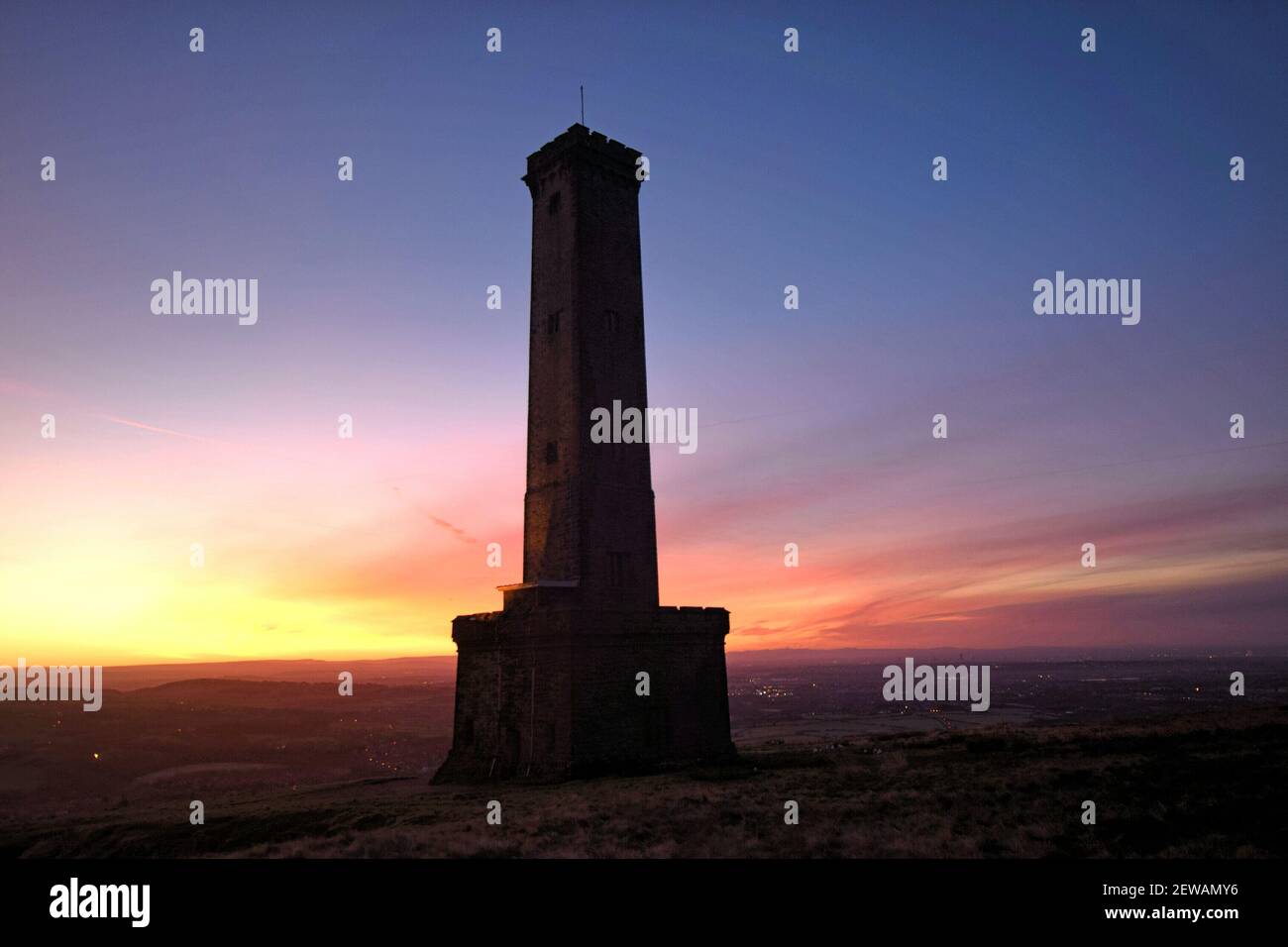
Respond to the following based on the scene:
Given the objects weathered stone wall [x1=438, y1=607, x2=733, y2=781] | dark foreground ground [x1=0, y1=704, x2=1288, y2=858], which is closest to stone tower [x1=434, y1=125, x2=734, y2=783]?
weathered stone wall [x1=438, y1=607, x2=733, y2=781]

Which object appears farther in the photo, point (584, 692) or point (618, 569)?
A: point (618, 569)

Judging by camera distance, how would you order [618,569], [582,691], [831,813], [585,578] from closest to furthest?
[831,813]
[582,691]
[585,578]
[618,569]

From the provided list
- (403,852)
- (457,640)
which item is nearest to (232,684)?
(457,640)

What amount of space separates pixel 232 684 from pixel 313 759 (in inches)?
4737

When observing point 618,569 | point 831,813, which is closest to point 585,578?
point 618,569

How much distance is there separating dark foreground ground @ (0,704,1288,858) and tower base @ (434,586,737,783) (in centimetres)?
167


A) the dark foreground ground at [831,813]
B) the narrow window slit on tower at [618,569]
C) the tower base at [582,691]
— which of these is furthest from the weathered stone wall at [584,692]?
the dark foreground ground at [831,813]

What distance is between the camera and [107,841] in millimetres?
18250

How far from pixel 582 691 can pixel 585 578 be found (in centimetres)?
384

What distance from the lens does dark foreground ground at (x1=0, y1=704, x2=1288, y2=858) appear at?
531 inches

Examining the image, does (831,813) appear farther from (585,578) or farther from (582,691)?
(585,578)

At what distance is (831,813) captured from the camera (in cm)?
1623

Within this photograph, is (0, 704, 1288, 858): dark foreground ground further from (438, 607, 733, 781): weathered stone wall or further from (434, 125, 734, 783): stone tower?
(434, 125, 734, 783): stone tower

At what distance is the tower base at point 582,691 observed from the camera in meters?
24.5
